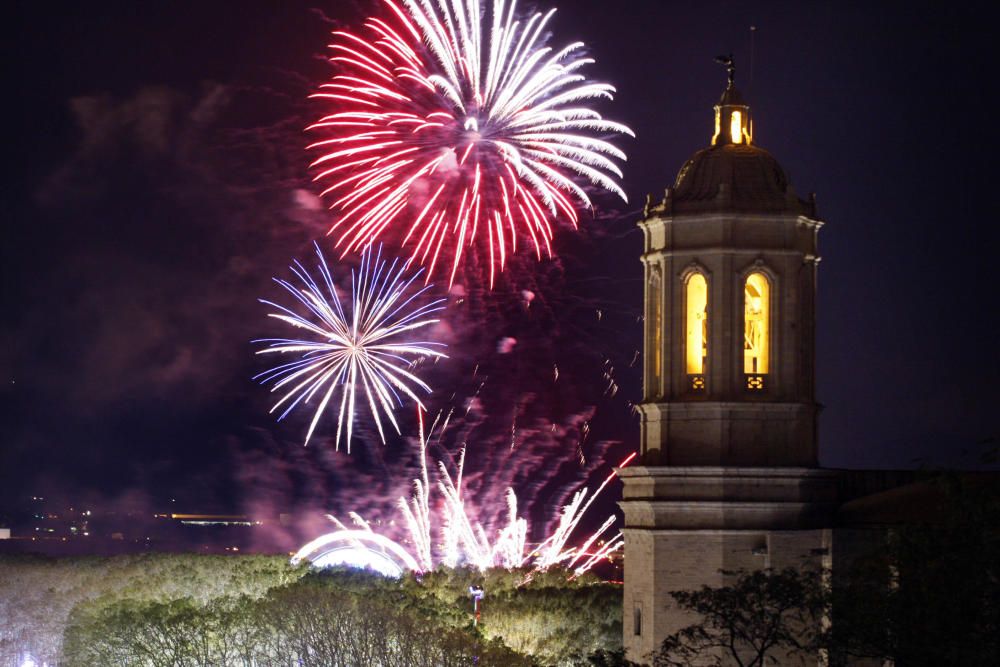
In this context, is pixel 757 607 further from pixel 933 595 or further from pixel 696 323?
pixel 696 323

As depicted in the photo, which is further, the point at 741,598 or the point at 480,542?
the point at 480,542

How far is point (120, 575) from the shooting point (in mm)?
121188

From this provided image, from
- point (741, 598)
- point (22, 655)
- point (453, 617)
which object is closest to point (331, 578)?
point (453, 617)

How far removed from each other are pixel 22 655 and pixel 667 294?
85.1 metres

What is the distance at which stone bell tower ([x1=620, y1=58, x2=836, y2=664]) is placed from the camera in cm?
5512

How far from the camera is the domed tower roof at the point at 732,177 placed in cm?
5578

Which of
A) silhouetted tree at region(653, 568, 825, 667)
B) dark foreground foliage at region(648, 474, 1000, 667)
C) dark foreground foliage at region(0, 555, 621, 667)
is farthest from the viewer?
dark foreground foliage at region(0, 555, 621, 667)

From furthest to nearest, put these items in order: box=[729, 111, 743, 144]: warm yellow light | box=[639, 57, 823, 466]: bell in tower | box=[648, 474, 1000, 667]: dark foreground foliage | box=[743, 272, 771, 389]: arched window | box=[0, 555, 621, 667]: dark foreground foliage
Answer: box=[0, 555, 621, 667]: dark foreground foliage, box=[729, 111, 743, 144]: warm yellow light, box=[743, 272, 771, 389]: arched window, box=[639, 57, 823, 466]: bell in tower, box=[648, 474, 1000, 667]: dark foreground foliage

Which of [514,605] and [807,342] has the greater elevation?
[807,342]

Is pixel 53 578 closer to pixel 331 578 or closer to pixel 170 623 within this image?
pixel 331 578

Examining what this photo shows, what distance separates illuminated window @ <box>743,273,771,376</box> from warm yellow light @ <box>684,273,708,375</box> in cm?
110

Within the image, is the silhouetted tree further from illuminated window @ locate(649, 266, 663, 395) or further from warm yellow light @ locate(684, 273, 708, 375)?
illuminated window @ locate(649, 266, 663, 395)

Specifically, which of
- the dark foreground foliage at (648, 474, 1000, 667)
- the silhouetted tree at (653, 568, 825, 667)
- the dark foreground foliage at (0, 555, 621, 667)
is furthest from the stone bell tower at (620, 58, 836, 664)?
the dark foreground foliage at (648, 474, 1000, 667)

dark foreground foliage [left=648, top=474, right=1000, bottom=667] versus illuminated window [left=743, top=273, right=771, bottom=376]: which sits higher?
illuminated window [left=743, top=273, right=771, bottom=376]
